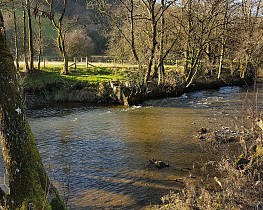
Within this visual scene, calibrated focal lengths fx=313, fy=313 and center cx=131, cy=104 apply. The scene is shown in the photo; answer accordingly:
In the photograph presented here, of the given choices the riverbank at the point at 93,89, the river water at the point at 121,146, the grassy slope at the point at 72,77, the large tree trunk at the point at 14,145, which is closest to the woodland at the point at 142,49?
the large tree trunk at the point at 14,145

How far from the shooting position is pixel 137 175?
1165cm

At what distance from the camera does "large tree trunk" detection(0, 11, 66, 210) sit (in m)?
5.30

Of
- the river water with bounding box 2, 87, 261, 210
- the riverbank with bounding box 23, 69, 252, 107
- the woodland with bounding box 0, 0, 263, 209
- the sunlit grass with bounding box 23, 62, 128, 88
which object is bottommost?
the river water with bounding box 2, 87, 261, 210

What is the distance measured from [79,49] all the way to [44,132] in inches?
1267

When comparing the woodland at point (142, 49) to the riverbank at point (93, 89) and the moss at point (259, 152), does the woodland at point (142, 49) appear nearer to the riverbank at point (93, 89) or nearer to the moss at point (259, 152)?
the moss at point (259, 152)

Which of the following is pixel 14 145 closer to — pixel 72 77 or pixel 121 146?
pixel 121 146

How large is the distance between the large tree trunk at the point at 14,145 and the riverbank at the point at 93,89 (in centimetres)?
2082

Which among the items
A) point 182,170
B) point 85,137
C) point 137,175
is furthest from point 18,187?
point 85,137

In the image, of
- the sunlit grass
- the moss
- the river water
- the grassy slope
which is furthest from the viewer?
the sunlit grass

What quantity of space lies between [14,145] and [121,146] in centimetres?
1001

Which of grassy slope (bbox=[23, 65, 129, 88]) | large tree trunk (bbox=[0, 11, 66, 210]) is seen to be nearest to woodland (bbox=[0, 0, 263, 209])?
large tree trunk (bbox=[0, 11, 66, 210])

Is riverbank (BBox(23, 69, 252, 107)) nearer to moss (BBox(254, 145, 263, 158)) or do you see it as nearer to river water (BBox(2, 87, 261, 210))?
river water (BBox(2, 87, 261, 210))

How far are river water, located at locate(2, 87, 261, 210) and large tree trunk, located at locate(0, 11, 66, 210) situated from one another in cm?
81

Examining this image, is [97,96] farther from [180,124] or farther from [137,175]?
[137,175]
